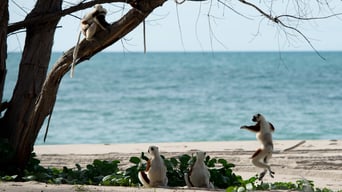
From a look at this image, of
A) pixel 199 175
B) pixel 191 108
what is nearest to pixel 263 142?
pixel 199 175

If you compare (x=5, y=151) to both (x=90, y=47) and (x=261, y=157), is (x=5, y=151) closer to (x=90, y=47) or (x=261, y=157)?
(x=90, y=47)

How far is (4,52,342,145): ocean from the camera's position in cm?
2761

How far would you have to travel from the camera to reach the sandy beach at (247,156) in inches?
537

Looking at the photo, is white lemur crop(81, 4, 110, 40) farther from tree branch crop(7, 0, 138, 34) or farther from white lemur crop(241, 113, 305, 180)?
white lemur crop(241, 113, 305, 180)

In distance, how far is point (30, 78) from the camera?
11680 mm

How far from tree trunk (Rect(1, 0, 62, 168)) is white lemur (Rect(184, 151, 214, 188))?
94.5 inches

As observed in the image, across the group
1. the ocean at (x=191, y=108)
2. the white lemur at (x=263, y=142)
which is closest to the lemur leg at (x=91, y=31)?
the white lemur at (x=263, y=142)

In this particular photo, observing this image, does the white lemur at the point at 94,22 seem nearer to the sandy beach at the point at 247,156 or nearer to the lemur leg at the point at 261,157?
the lemur leg at the point at 261,157

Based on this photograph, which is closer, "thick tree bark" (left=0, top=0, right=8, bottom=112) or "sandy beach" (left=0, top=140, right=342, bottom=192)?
"thick tree bark" (left=0, top=0, right=8, bottom=112)

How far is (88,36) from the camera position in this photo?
421 inches

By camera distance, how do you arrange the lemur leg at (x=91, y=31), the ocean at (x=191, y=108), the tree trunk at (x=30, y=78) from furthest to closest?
the ocean at (x=191, y=108)
the tree trunk at (x=30, y=78)
the lemur leg at (x=91, y=31)

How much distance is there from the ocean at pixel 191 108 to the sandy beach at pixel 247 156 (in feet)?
7.35

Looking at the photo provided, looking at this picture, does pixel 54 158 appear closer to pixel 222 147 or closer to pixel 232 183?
pixel 222 147

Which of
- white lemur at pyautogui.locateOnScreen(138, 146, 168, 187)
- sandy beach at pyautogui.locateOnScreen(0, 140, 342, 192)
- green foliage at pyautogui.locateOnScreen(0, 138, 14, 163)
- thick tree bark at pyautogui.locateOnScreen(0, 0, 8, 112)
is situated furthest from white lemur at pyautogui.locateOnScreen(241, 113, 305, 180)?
thick tree bark at pyautogui.locateOnScreen(0, 0, 8, 112)
